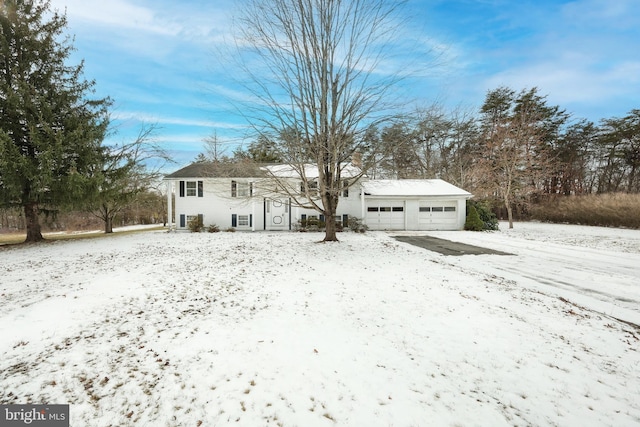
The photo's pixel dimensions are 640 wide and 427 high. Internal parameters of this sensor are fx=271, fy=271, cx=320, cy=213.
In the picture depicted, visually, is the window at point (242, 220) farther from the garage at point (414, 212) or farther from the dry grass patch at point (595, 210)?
the dry grass patch at point (595, 210)

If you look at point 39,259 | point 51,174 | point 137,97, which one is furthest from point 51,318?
point 137,97

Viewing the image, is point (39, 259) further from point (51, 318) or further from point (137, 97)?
point (137, 97)

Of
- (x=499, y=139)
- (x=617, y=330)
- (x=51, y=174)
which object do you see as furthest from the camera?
(x=499, y=139)

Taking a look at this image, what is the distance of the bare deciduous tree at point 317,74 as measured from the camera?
33.3ft

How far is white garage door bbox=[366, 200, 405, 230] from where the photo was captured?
19.9m

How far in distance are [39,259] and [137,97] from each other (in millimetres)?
11643

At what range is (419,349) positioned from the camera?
342 centimetres

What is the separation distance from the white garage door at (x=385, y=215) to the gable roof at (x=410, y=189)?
77 cm

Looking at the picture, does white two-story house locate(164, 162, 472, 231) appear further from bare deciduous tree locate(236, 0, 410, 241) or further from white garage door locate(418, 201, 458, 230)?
bare deciduous tree locate(236, 0, 410, 241)

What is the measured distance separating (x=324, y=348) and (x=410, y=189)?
19.0m

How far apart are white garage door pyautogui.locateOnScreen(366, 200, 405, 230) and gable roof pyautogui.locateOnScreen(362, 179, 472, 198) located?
77cm

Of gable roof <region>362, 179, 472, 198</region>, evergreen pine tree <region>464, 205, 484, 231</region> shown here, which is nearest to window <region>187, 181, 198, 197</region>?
gable roof <region>362, 179, 472, 198</region>

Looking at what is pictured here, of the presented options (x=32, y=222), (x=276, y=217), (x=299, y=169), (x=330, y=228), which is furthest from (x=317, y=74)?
(x=32, y=222)

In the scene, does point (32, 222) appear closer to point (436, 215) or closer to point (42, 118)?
point (42, 118)
